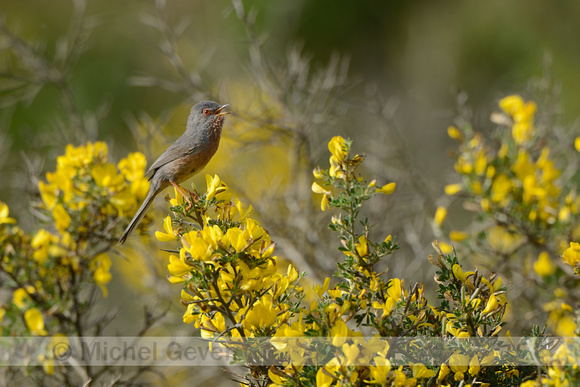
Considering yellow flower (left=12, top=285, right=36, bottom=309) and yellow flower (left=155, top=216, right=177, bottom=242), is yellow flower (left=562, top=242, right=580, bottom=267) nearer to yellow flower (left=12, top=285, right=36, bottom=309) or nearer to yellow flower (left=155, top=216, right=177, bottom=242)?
yellow flower (left=155, top=216, right=177, bottom=242)

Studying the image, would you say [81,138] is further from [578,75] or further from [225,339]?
[578,75]

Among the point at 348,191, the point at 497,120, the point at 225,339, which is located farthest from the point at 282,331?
the point at 497,120

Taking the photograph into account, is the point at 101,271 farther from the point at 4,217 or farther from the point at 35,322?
the point at 4,217

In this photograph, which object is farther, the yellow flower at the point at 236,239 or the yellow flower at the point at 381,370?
the yellow flower at the point at 236,239

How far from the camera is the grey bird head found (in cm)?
311

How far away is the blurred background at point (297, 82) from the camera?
3.96 metres

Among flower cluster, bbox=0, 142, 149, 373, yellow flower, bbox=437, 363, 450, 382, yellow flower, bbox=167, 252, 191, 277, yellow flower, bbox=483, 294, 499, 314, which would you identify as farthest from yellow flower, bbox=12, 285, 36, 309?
yellow flower, bbox=483, 294, 499, 314

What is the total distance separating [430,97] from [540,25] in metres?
2.97

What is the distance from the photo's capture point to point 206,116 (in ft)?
10.3

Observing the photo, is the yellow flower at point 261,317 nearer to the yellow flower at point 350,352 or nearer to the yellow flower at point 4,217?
the yellow flower at point 350,352

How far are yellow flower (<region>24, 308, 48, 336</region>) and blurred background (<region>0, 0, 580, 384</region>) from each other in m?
0.71

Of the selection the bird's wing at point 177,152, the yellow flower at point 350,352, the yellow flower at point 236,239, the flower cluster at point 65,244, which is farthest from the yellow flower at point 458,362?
the bird's wing at point 177,152

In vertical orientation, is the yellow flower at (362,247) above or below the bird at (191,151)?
below

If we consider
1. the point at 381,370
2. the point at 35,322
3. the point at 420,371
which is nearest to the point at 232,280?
the point at 381,370
